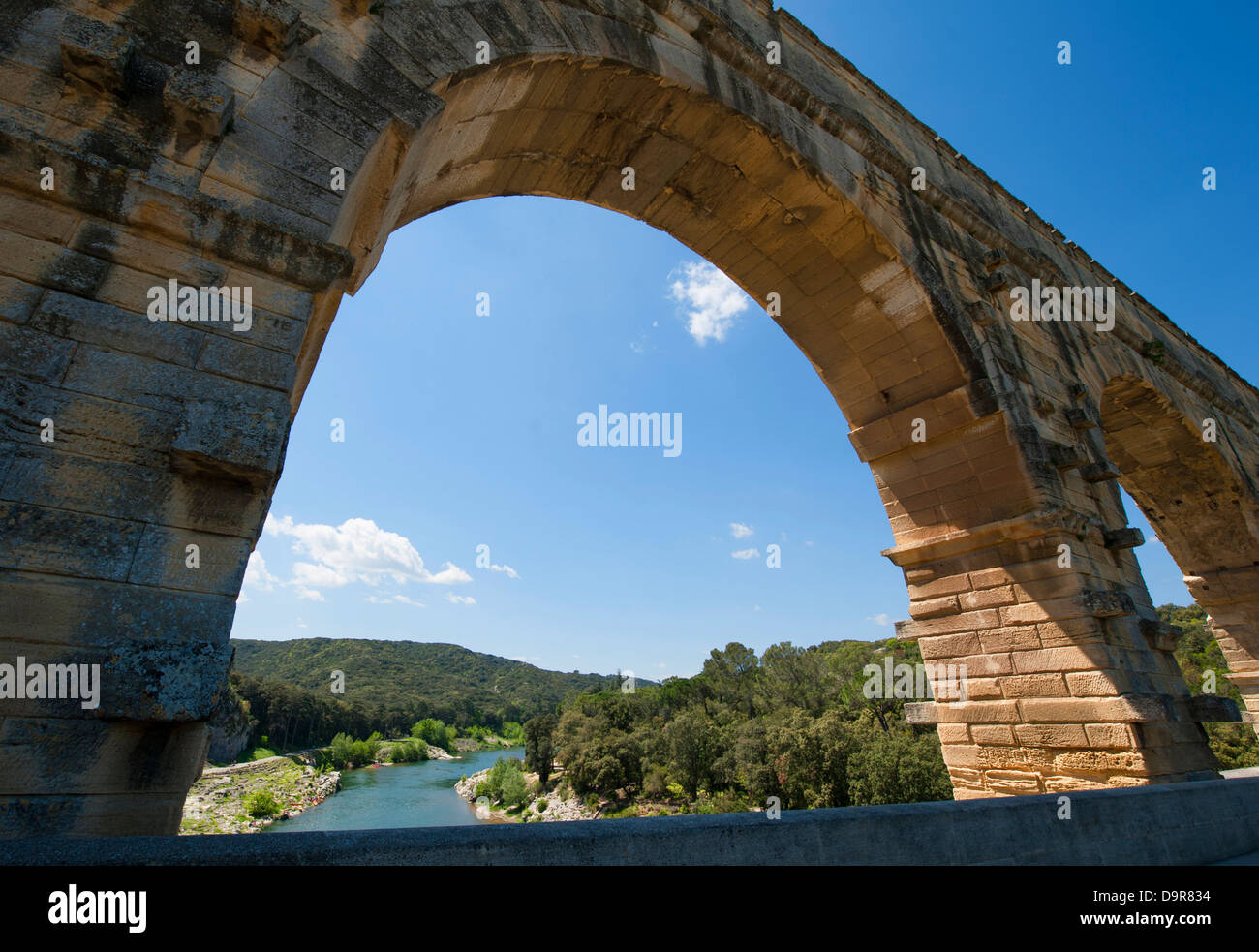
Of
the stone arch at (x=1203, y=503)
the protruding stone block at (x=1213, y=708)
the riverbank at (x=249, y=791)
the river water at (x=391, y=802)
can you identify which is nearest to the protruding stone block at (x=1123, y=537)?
the protruding stone block at (x=1213, y=708)

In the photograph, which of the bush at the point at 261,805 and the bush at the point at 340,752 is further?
the bush at the point at 340,752

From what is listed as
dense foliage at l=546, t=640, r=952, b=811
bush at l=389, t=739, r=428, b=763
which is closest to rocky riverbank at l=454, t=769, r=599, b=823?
dense foliage at l=546, t=640, r=952, b=811

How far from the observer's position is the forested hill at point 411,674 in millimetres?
97188

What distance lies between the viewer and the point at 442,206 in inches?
198

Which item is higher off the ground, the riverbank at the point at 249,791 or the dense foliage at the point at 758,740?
the dense foliage at the point at 758,740

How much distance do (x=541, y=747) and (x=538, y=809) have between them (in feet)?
27.4

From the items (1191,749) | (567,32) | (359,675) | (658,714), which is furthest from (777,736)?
(359,675)

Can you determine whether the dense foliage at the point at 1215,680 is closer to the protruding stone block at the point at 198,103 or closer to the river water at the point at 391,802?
the protruding stone block at the point at 198,103

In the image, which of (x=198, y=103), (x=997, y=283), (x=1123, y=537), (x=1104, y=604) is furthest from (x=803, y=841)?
(x=997, y=283)

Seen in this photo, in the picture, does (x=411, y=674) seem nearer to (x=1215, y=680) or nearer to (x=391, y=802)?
(x=391, y=802)

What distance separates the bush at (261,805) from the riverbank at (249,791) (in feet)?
0.91

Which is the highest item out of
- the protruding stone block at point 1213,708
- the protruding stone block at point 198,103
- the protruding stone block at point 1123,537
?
the protruding stone block at point 198,103

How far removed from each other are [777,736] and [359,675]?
92.4 metres

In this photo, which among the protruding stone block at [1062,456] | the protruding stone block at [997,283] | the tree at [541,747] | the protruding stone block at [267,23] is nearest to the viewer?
the protruding stone block at [267,23]
